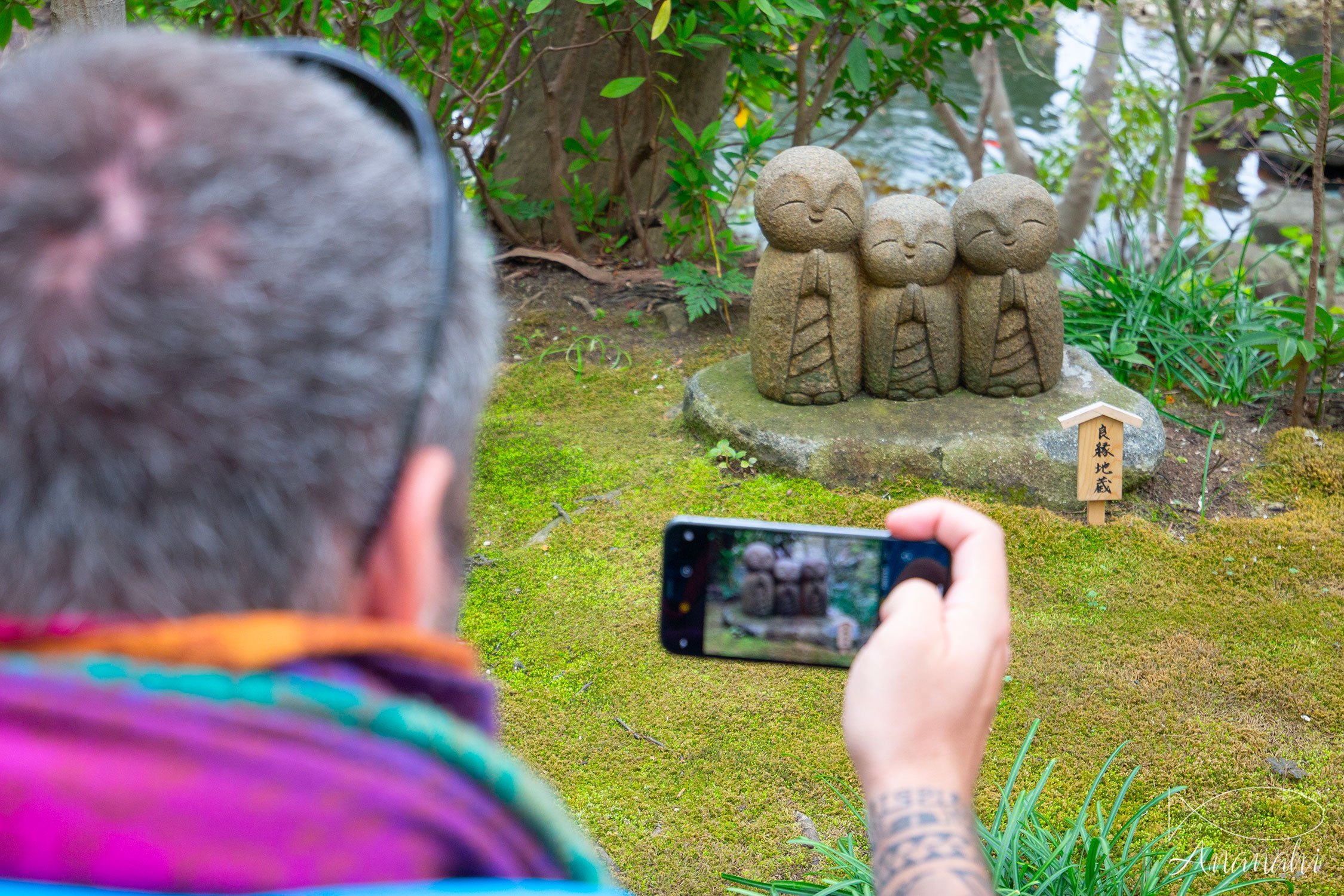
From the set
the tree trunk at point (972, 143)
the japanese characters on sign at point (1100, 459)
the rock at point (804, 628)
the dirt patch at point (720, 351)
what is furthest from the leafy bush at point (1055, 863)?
the tree trunk at point (972, 143)

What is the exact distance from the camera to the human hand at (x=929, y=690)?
2.99ft

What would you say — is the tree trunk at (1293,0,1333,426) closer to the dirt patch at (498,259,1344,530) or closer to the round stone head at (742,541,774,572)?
the dirt patch at (498,259,1344,530)

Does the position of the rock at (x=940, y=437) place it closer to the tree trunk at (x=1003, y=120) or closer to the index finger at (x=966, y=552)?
the index finger at (x=966, y=552)

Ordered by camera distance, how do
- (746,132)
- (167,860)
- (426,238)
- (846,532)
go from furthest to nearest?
(746,132) → (846,532) → (426,238) → (167,860)

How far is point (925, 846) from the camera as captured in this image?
87 centimetres

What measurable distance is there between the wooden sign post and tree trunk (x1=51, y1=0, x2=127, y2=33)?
2667 millimetres

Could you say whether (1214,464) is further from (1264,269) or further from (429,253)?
(1264,269)

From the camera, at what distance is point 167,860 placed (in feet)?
1.65

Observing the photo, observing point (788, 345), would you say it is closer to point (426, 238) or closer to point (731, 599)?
point (731, 599)

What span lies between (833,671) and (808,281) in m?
1.57

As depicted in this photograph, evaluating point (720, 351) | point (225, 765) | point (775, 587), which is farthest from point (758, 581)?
point (720, 351)

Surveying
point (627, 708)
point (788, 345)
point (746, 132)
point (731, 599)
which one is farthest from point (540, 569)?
point (746, 132)

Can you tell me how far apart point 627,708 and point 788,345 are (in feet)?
5.38

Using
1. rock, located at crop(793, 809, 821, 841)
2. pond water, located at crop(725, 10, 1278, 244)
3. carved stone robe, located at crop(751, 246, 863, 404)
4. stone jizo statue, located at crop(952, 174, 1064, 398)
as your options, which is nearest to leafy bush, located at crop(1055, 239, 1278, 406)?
stone jizo statue, located at crop(952, 174, 1064, 398)
